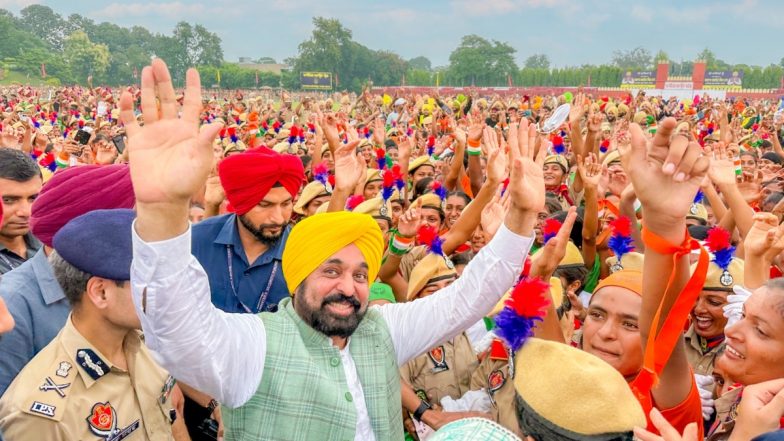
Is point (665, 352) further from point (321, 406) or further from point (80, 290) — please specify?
point (80, 290)

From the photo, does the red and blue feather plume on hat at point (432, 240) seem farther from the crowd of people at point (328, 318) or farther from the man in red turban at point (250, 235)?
the man in red turban at point (250, 235)

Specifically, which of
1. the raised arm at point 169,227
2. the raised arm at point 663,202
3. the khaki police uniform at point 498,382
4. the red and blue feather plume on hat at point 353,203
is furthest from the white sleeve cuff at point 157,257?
the red and blue feather plume on hat at point 353,203

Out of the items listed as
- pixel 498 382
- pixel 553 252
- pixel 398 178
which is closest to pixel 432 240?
pixel 498 382

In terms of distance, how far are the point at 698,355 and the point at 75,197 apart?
3179mm

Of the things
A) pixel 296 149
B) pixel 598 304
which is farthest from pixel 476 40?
pixel 598 304

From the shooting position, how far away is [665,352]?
81.5 inches

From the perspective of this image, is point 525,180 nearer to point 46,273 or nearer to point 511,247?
point 511,247

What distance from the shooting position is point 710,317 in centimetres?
340

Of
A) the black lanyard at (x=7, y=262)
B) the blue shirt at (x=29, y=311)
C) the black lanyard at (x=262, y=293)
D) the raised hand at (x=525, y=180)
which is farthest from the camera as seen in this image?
the black lanyard at (x=262, y=293)

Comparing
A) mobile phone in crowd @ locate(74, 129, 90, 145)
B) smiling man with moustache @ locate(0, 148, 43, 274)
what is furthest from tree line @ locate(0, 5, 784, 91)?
smiling man with moustache @ locate(0, 148, 43, 274)

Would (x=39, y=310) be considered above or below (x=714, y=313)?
above

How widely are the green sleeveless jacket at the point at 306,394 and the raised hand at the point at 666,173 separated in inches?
41.9

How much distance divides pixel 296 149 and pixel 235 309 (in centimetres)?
611

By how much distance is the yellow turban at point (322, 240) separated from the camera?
2.28m
